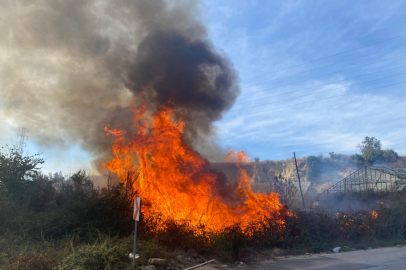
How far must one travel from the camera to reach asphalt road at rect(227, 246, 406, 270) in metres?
9.45

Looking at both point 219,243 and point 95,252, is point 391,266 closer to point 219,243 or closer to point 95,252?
point 219,243

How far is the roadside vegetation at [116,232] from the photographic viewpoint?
823 cm

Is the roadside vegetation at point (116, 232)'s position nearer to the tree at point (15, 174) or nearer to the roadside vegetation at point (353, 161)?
the tree at point (15, 174)

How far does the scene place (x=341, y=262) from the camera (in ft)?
33.9

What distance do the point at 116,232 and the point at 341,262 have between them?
854cm

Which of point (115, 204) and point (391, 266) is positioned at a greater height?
point (115, 204)

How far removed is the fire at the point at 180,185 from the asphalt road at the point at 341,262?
2.76m

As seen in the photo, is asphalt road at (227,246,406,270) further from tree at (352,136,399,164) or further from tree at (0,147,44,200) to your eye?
tree at (352,136,399,164)

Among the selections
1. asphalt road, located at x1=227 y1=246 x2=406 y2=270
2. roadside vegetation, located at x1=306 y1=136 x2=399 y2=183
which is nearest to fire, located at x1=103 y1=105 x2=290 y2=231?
asphalt road, located at x1=227 y1=246 x2=406 y2=270

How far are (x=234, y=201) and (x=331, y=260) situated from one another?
530 centimetres

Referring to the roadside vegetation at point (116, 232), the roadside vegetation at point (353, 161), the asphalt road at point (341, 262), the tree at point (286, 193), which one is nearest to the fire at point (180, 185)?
the tree at point (286, 193)

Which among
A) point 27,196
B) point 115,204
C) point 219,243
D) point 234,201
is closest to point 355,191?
point 234,201

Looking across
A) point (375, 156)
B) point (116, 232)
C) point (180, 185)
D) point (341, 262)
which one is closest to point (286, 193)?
point (341, 262)

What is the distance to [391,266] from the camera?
952 cm
